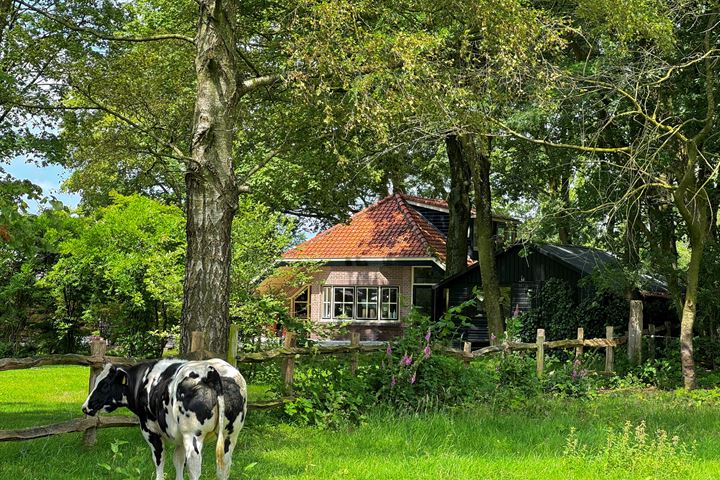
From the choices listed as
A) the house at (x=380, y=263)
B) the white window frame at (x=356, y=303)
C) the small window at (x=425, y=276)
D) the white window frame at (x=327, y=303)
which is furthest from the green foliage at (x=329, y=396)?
the white window frame at (x=327, y=303)

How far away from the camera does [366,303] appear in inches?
1437

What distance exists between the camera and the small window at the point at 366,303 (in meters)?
36.3

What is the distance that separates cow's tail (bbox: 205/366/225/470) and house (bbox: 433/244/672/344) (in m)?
20.5

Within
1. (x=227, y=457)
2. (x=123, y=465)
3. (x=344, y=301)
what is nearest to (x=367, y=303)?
(x=344, y=301)

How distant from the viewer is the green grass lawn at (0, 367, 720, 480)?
27.1 ft

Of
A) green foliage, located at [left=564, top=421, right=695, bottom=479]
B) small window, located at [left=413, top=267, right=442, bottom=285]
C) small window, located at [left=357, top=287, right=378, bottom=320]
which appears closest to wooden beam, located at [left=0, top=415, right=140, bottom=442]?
green foliage, located at [left=564, top=421, right=695, bottom=479]

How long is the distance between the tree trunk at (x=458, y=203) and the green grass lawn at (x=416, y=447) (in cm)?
1553

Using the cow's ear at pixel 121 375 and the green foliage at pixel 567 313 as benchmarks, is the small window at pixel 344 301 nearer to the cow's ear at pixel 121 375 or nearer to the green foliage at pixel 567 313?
the green foliage at pixel 567 313

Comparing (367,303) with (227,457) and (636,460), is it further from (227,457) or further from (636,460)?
(227,457)

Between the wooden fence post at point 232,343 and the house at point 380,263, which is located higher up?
the house at point 380,263

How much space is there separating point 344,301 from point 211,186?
26314 mm

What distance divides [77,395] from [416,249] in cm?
2004

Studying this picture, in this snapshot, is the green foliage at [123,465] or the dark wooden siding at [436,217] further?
Result: the dark wooden siding at [436,217]

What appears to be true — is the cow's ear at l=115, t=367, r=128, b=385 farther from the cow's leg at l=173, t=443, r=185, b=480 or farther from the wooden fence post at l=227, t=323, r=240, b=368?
the wooden fence post at l=227, t=323, r=240, b=368
